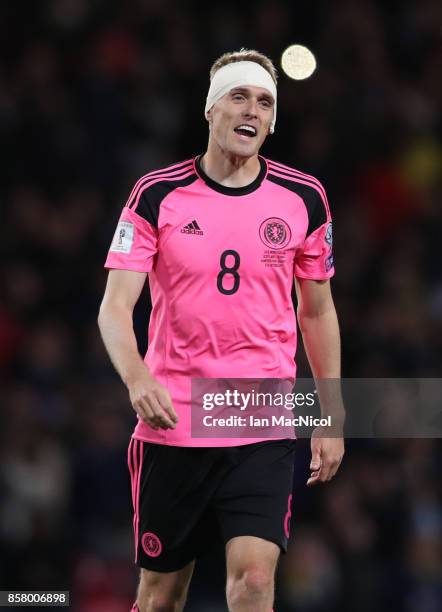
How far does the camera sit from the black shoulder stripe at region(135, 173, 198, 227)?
5.18 m

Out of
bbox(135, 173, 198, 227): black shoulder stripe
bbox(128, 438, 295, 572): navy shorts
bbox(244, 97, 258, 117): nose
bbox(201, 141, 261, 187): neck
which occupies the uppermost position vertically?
bbox(244, 97, 258, 117): nose

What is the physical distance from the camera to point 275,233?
5.22 m

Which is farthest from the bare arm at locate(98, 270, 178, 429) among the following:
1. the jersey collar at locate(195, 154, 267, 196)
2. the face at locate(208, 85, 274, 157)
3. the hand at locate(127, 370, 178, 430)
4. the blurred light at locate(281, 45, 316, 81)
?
the blurred light at locate(281, 45, 316, 81)

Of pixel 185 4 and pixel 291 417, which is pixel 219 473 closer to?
pixel 291 417

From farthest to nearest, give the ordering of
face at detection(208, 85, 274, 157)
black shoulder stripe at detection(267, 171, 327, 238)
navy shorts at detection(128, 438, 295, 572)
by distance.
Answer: black shoulder stripe at detection(267, 171, 327, 238), face at detection(208, 85, 274, 157), navy shorts at detection(128, 438, 295, 572)

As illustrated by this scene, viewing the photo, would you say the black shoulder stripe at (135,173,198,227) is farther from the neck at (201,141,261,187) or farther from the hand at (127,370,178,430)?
the hand at (127,370,178,430)

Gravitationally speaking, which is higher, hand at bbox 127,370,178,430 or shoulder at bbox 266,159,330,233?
shoulder at bbox 266,159,330,233

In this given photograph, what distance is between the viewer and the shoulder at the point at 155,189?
5188 mm

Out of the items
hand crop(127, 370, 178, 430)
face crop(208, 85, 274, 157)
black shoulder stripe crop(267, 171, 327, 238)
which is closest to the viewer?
hand crop(127, 370, 178, 430)

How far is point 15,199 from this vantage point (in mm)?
9891

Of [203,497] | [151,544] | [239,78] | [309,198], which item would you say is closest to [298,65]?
[239,78]

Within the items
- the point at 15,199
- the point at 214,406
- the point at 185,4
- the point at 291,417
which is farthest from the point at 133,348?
the point at 185,4

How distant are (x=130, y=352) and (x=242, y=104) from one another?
1112mm

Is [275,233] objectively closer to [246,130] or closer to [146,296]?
[246,130]
